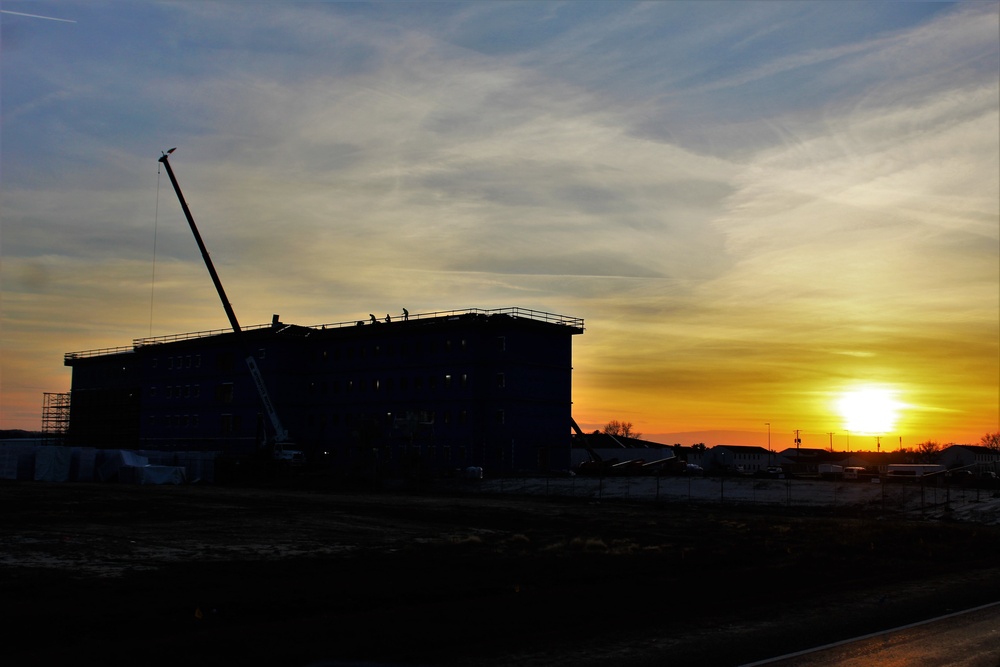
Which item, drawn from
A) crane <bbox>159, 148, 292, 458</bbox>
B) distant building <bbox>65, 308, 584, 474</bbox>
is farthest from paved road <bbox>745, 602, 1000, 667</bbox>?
crane <bbox>159, 148, 292, 458</bbox>

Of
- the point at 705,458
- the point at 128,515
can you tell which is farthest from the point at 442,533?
the point at 705,458

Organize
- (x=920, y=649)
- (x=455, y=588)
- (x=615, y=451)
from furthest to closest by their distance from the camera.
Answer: (x=615, y=451) → (x=455, y=588) → (x=920, y=649)

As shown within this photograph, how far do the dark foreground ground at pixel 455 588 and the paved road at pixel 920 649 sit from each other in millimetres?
635

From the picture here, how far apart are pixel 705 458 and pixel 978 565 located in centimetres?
15648

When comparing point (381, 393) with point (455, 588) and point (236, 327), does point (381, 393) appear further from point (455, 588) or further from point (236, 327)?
point (455, 588)

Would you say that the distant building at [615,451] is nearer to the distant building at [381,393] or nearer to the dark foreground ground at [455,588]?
the distant building at [381,393]

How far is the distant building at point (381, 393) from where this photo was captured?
88250 millimetres

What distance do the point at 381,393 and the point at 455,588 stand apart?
7746 centimetres

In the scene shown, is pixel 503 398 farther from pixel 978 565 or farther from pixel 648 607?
pixel 648 607

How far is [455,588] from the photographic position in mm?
20266

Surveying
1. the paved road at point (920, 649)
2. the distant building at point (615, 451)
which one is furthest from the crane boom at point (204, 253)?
the paved road at point (920, 649)

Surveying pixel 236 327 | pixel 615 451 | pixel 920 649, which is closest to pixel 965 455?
pixel 615 451

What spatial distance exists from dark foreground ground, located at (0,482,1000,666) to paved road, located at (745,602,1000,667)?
2.08 feet

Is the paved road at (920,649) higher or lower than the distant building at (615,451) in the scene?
lower
